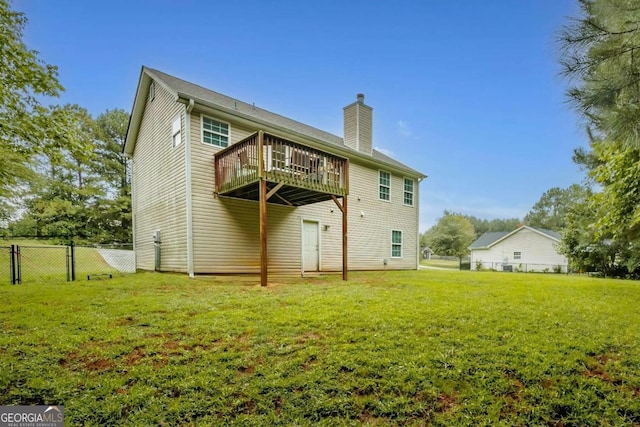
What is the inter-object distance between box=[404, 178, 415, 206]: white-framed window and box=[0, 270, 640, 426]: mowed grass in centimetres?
1092

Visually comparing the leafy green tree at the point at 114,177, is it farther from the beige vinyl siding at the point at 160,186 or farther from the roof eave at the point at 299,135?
the roof eave at the point at 299,135

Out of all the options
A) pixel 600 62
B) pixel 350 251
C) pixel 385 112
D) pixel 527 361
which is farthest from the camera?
pixel 385 112

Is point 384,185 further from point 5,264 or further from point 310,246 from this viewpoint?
point 5,264

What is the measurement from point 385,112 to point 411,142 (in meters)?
A: 8.44

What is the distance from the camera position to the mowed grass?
232 cm

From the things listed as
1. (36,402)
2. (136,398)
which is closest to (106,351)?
(36,402)

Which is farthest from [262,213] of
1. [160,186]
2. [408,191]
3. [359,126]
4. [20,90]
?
[408,191]

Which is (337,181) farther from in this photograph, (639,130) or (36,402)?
(36,402)

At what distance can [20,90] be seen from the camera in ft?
20.9

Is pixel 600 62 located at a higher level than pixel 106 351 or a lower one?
higher

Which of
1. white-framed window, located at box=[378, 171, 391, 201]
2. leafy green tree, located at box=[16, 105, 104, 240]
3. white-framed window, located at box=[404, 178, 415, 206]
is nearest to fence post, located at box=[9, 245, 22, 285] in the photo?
leafy green tree, located at box=[16, 105, 104, 240]

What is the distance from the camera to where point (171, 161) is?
977 cm

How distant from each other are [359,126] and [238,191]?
25.9 feet

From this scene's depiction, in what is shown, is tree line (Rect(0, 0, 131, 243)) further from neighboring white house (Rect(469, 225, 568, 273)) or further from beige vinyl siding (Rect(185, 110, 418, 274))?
neighboring white house (Rect(469, 225, 568, 273))
